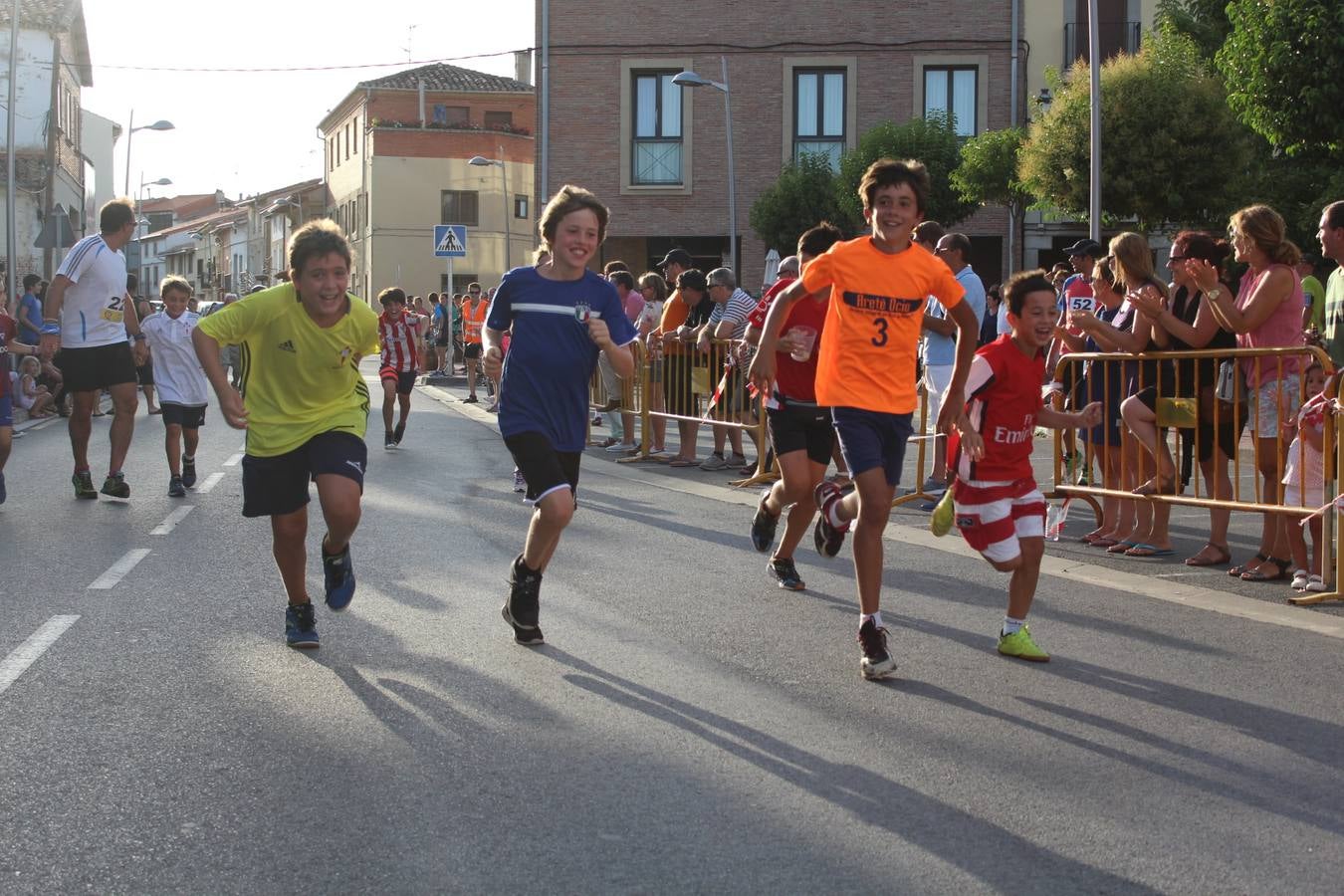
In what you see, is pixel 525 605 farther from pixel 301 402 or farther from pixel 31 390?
pixel 31 390

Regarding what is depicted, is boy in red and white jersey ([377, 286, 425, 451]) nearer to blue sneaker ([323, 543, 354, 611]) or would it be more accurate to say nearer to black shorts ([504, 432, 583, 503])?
blue sneaker ([323, 543, 354, 611])

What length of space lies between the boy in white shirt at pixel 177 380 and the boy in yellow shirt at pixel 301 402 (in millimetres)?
5863

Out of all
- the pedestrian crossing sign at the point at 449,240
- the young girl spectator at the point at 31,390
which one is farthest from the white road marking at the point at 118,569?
the pedestrian crossing sign at the point at 449,240

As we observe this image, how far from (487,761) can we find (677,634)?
7.04ft

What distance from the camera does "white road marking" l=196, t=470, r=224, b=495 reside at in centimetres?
1245

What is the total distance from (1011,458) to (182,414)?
25.8 feet

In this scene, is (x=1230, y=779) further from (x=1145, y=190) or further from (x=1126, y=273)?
(x=1145, y=190)

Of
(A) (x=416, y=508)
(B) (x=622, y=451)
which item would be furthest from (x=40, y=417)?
(A) (x=416, y=508)

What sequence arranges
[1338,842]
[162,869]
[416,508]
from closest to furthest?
[162,869]
[1338,842]
[416,508]

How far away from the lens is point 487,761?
4.81 meters

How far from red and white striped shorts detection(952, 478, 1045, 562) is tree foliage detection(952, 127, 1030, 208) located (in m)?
25.1

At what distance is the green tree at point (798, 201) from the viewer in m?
35.9

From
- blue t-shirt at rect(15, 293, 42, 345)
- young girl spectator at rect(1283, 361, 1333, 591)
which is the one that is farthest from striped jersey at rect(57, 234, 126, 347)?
blue t-shirt at rect(15, 293, 42, 345)

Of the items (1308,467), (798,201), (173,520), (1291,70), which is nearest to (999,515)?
(1308,467)
